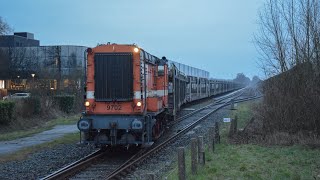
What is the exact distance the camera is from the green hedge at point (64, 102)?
35531mm

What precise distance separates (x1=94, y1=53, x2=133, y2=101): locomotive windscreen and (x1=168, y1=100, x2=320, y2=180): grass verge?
10.3 ft

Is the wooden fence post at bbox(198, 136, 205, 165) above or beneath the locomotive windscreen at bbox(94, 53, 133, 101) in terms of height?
beneath

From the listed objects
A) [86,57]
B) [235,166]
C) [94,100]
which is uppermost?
[86,57]

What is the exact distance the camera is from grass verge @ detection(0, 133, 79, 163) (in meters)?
15.4

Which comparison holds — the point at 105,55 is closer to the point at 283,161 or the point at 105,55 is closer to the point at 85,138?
the point at 85,138

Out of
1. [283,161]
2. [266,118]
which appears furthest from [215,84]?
[283,161]

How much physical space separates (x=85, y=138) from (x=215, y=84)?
5291 centimetres

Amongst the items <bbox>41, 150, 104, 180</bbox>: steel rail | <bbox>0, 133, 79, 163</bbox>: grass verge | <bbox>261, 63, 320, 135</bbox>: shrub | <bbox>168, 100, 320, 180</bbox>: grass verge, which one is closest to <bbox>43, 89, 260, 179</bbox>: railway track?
<bbox>41, 150, 104, 180</bbox>: steel rail

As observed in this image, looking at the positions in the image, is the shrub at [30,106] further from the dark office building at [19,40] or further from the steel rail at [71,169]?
the dark office building at [19,40]

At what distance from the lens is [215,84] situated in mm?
66938

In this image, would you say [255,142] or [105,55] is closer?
[105,55]

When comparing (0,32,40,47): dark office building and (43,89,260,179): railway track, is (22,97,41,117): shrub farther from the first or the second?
(0,32,40,47): dark office building

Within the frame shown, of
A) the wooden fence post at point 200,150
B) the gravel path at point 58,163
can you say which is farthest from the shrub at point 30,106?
the wooden fence post at point 200,150

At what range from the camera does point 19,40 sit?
316 feet
